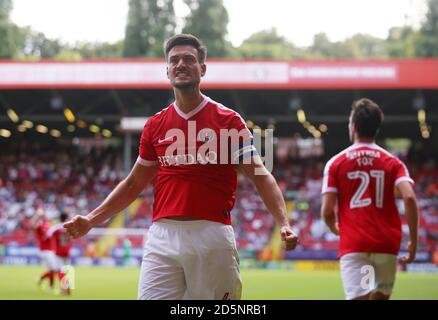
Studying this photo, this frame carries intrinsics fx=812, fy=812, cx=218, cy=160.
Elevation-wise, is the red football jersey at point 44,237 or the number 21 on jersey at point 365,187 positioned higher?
the number 21 on jersey at point 365,187

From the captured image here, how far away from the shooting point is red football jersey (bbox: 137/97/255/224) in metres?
5.78

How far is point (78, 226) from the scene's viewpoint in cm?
607

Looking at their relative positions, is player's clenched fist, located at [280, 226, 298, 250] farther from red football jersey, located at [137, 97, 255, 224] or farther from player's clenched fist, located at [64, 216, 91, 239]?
player's clenched fist, located at [64, 216, 91, 239]

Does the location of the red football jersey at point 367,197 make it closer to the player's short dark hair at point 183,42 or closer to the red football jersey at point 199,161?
the red football jersey at point 199,161

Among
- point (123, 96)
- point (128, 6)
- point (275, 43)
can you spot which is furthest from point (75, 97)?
point (275, 43)

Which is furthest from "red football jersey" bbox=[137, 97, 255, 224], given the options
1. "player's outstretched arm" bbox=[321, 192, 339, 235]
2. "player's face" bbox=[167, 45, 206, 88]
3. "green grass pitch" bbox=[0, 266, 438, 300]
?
"green grass pitch" bbox=[0, 266, 438, 300]

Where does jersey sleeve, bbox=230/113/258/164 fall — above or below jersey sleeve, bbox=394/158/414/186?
above

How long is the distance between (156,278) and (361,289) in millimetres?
1943

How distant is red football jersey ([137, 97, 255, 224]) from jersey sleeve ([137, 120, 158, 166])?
9 centimetres

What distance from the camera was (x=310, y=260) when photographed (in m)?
31.9

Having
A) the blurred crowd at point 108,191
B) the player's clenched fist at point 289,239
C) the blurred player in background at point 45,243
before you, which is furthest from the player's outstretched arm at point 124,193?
the blurred crowd at point 108,191

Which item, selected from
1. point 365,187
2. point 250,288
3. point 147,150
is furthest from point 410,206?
point 250,288

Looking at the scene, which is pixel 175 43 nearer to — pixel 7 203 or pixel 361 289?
pixel 361 289

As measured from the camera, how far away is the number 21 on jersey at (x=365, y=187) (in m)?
6.97
